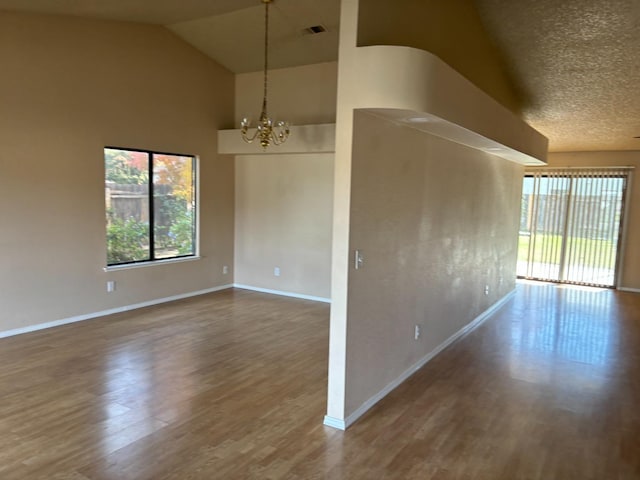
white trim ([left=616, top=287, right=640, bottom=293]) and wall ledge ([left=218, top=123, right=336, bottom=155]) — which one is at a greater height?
wall ledge ([left=218, top=123, right=336, bottom=155])

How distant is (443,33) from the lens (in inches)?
161

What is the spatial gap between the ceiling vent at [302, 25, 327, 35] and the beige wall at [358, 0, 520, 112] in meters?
1.78

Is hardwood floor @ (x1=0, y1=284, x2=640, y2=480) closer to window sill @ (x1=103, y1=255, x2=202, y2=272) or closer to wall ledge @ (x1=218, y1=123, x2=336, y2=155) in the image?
window sill @ (x1=103, y1=255, x2=202, y2=272)

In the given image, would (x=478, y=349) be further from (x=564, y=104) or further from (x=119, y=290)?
(x=119, y=290)

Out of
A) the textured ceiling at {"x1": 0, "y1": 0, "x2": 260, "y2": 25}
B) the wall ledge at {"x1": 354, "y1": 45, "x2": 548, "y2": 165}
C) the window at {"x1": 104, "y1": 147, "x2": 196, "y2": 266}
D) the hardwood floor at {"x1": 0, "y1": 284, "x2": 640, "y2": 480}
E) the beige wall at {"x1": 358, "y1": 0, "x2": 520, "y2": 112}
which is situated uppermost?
the textured ceiling at {"x1": 0, "y1": 0, "x2": 260, "y2": 25}

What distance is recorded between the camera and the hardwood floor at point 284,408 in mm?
2697

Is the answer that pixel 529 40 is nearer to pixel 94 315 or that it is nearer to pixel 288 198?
pixel 288 198

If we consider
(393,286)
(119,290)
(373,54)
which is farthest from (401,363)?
(119,290)

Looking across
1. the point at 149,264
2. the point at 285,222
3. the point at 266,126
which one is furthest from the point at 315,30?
the point at 149,264

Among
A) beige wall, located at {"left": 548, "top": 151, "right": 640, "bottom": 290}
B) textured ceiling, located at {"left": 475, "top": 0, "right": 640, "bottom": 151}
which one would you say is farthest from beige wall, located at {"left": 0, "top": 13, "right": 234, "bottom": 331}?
beige wall, located at {"left": 548, "top": 151, "right": 640, "bottom": 290}

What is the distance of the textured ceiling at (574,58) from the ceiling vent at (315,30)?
1.83 metres

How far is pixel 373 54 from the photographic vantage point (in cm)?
286

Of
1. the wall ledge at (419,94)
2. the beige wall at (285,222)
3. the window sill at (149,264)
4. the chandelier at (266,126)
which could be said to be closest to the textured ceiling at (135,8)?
the chandelier at (266,126)

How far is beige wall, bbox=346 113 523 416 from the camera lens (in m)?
3.20
